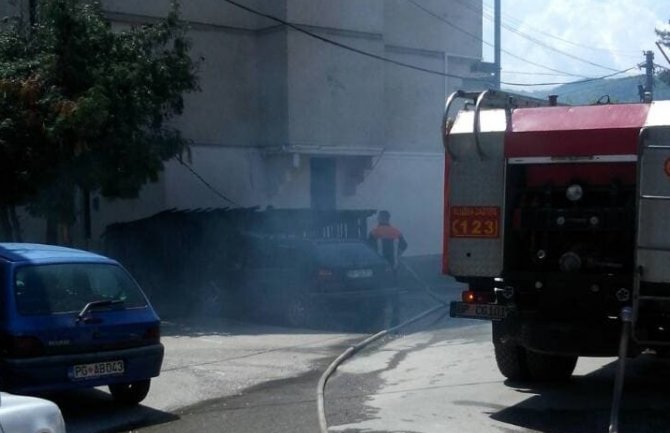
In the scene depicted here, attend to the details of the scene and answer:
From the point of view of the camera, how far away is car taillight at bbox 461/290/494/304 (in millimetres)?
8828

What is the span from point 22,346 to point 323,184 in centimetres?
1627

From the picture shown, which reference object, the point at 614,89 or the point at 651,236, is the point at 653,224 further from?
the point at 614,89

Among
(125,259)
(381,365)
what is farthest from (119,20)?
(381,365)

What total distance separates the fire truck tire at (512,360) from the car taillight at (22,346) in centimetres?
425

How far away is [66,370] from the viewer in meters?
8.30

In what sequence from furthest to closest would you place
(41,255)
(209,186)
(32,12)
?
(209,186)
(32,12)
(41,255)

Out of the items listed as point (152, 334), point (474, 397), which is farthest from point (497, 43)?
point (152, 334)

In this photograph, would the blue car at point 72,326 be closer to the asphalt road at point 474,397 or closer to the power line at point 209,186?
the asphalt road at point 474,397

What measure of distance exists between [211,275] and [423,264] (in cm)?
857

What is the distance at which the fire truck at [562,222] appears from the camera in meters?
7.86

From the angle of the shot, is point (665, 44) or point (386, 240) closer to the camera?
point (386, 240)

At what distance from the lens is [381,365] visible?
11.4 meters

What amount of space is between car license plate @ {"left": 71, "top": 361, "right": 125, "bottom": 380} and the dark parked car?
6.86 meters

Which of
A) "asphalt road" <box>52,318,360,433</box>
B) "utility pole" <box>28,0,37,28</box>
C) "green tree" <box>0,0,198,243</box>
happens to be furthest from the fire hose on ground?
"utility pole" <box>28,0,37,28</box>
